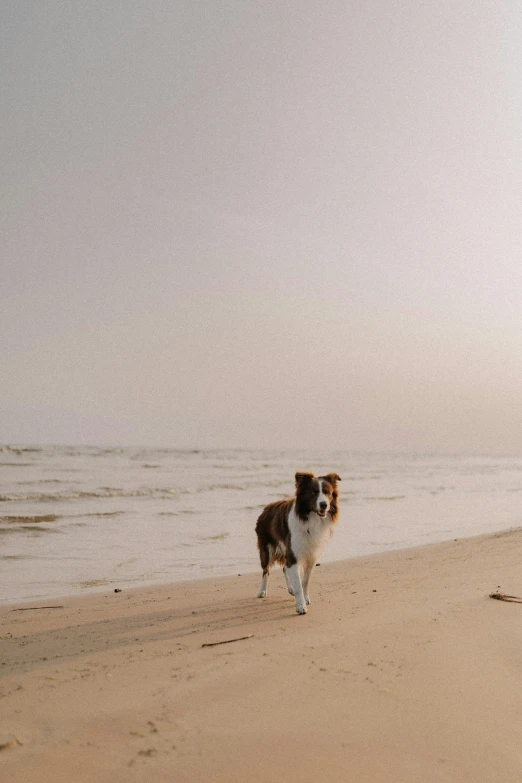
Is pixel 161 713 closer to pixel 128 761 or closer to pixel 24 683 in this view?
pixel 128 761

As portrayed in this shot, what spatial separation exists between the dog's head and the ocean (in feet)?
9.39

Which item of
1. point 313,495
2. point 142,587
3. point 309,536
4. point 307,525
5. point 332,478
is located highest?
point 332,478

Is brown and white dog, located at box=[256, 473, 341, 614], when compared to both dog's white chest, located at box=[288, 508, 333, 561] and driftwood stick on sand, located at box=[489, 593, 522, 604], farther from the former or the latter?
driftwood stick on sand, located at box=[489, 593, 522, 604]

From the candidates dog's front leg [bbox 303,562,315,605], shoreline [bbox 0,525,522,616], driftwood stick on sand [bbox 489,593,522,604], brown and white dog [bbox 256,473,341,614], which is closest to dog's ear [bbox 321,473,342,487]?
brown and white dog [bbox 256,473,341,614]

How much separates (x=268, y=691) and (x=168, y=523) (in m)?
11.4

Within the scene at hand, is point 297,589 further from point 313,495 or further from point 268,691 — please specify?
point 268,691

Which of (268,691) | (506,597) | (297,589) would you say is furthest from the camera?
(297,589)

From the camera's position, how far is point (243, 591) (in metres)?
8.04

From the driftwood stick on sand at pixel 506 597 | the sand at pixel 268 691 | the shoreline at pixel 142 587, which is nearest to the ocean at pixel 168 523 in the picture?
the shoreline at pixel 142 587

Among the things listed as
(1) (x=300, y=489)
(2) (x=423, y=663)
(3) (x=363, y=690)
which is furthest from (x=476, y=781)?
(1) (x=300, y=489)

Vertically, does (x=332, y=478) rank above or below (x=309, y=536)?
above

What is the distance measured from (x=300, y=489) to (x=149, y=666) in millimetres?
3396

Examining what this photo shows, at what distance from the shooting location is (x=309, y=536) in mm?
7457

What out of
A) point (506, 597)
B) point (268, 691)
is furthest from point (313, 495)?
point (268, 691)
